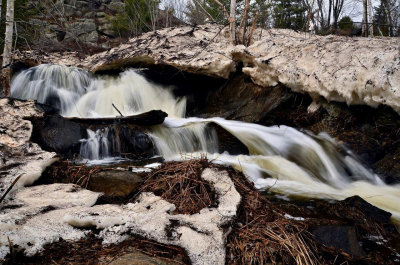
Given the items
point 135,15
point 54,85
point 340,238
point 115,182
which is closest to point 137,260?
point 115,182

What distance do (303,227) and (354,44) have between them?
4830mm

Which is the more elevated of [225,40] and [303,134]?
[225,40]

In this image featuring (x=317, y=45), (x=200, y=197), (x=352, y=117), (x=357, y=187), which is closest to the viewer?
(x=200, y=197)

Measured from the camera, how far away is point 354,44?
5.35m

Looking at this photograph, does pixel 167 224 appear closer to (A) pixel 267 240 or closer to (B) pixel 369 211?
(A) pixel 267 240

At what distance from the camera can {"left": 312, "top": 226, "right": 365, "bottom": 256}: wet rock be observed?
192cm

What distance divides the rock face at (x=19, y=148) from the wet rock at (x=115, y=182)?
562mm

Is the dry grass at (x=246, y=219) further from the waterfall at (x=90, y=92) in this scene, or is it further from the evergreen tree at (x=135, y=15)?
the evergreen tree at (x=135, y=15)

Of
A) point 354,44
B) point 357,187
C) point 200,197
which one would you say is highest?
point 354,44

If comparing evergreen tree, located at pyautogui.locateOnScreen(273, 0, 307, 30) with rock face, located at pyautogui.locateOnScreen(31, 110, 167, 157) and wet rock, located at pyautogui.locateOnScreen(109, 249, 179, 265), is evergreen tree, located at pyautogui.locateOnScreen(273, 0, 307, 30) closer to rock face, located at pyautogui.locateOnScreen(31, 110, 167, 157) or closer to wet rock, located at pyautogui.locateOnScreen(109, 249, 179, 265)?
rock face, located at pyautogui.locateOnScreen(31, 110, 167, 157)

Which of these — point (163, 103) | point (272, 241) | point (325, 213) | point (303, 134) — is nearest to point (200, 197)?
point (272, 241)

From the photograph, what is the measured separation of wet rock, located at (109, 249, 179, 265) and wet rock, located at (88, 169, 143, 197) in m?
0.91

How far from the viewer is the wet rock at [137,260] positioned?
1.43 meters

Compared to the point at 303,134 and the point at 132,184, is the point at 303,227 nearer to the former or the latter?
the point at 132,184
